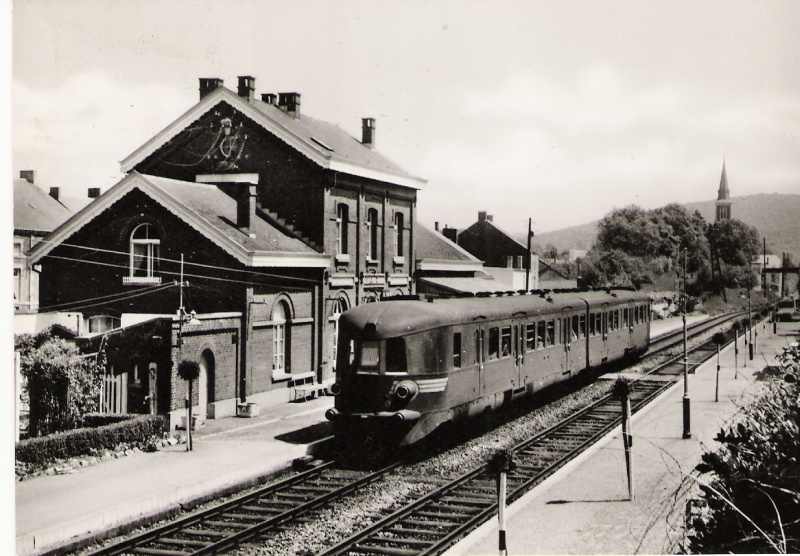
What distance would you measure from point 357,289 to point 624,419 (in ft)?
50.4

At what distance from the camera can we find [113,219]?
70.5 ft

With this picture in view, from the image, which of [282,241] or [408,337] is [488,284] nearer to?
[282,241]

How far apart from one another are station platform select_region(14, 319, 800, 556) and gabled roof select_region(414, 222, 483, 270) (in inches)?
579

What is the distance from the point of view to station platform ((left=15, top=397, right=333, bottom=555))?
36.1 feet

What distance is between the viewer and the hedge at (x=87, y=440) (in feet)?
44.8

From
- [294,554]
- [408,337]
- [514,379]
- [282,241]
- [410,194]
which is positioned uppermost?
[410,194]

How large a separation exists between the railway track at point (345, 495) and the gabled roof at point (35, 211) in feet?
35.6

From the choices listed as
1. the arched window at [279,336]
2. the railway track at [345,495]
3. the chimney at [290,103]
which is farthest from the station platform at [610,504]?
the chimney at [290,103]

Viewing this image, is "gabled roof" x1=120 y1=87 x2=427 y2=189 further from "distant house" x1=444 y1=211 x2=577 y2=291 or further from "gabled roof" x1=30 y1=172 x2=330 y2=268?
"distant house" x1=444 y1=211 x2=577 y2=291

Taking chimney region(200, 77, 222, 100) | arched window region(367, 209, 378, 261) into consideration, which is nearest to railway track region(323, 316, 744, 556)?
arched window region(367, 209, 378, 261)

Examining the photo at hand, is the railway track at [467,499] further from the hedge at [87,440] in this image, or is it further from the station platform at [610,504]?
the hedge at [87,440]

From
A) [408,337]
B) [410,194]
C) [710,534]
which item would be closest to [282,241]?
[410,194]

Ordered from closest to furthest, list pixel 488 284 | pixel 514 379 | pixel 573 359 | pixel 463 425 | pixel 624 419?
pixel 624 419
pixel 463 425
pixel 514 379
pixel 573 359
pixel 488 284

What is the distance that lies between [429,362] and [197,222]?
892 centimetres
